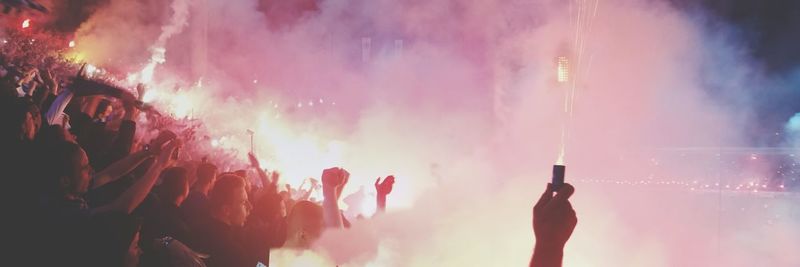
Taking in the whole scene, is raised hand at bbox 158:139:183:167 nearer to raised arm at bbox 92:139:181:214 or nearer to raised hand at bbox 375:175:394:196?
raised arm at bbox 92:139:181:214

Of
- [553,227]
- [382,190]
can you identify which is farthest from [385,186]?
[553,227]

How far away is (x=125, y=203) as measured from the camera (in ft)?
6.68

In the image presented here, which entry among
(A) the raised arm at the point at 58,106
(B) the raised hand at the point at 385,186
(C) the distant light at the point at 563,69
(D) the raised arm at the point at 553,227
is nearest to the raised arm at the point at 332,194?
(B) the raised hand at the point at 385,186

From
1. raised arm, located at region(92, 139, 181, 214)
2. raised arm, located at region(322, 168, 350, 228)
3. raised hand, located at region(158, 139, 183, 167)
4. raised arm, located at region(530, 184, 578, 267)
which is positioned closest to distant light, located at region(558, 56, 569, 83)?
raised arm, located at region(322, 168, 350, 228)

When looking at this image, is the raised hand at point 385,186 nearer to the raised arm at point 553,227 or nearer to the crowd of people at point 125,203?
the crowd of people at point 125,203

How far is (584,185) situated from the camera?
9.15 m

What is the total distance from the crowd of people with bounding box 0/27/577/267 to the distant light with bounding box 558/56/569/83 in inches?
165

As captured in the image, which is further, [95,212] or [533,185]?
[533,185]

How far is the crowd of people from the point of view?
1817 millimetres

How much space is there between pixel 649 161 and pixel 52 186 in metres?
9.15

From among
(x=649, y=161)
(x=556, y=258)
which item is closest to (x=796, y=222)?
(x=649, y=161)

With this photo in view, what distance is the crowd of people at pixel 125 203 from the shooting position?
1.82 m

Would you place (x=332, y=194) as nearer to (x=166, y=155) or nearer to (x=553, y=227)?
(x=166, y=155)

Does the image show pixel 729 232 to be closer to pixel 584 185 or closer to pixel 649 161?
pixel 649 161
